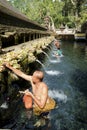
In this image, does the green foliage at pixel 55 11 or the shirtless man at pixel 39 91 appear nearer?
the shirtless man at pixel 39 91

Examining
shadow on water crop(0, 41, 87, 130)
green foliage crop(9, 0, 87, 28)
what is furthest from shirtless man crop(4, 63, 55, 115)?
green foliage crop(9, 0, 87, 28)

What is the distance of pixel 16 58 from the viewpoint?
7934mm

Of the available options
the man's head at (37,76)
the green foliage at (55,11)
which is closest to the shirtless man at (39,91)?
the man's head at (37,76)

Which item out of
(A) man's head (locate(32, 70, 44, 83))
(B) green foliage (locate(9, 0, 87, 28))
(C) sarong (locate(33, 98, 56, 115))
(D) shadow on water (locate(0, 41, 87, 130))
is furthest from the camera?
(B) green foliage (locate(9, 0, 87, 28))

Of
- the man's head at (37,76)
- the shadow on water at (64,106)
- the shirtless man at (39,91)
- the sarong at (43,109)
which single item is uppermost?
the man's head at (37,76)

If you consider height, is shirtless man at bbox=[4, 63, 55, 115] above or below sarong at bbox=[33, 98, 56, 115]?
above

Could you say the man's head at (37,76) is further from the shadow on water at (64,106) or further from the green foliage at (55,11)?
the green foliage at (55,11)

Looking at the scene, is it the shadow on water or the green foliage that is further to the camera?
the green foliage

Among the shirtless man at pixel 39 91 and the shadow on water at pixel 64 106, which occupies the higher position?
the shirtless man at pixel 39 91

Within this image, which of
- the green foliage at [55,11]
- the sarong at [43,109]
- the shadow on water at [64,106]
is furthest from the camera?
the green foliage at [55,11]

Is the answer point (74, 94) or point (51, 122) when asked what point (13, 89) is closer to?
point (51, 122)

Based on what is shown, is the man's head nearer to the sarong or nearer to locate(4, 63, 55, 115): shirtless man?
locate(4, 63, 55, 115): shirtless man

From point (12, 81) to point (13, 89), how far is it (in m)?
0.23

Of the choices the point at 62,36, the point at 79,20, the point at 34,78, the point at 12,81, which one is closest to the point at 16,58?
the point at 12,81
